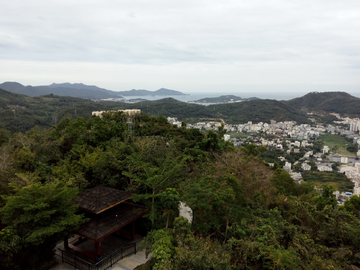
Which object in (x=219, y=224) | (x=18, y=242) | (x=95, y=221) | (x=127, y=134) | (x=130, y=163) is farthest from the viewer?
(x=127, y=134)

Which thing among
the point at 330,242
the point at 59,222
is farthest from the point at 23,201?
the point at 330,242

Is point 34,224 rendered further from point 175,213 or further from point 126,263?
point 175,213

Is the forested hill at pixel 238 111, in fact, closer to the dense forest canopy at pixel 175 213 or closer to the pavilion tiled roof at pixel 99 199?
the dense forest canopy at pixel 175 213

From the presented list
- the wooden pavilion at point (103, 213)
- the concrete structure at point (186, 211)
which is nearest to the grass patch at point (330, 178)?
the concrete structure at point (186, 211)

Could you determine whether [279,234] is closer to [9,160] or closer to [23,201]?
[23,201]

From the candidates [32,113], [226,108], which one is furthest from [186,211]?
[226,108]

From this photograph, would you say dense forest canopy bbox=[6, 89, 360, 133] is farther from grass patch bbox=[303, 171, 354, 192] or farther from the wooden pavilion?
the wooden pavilion
